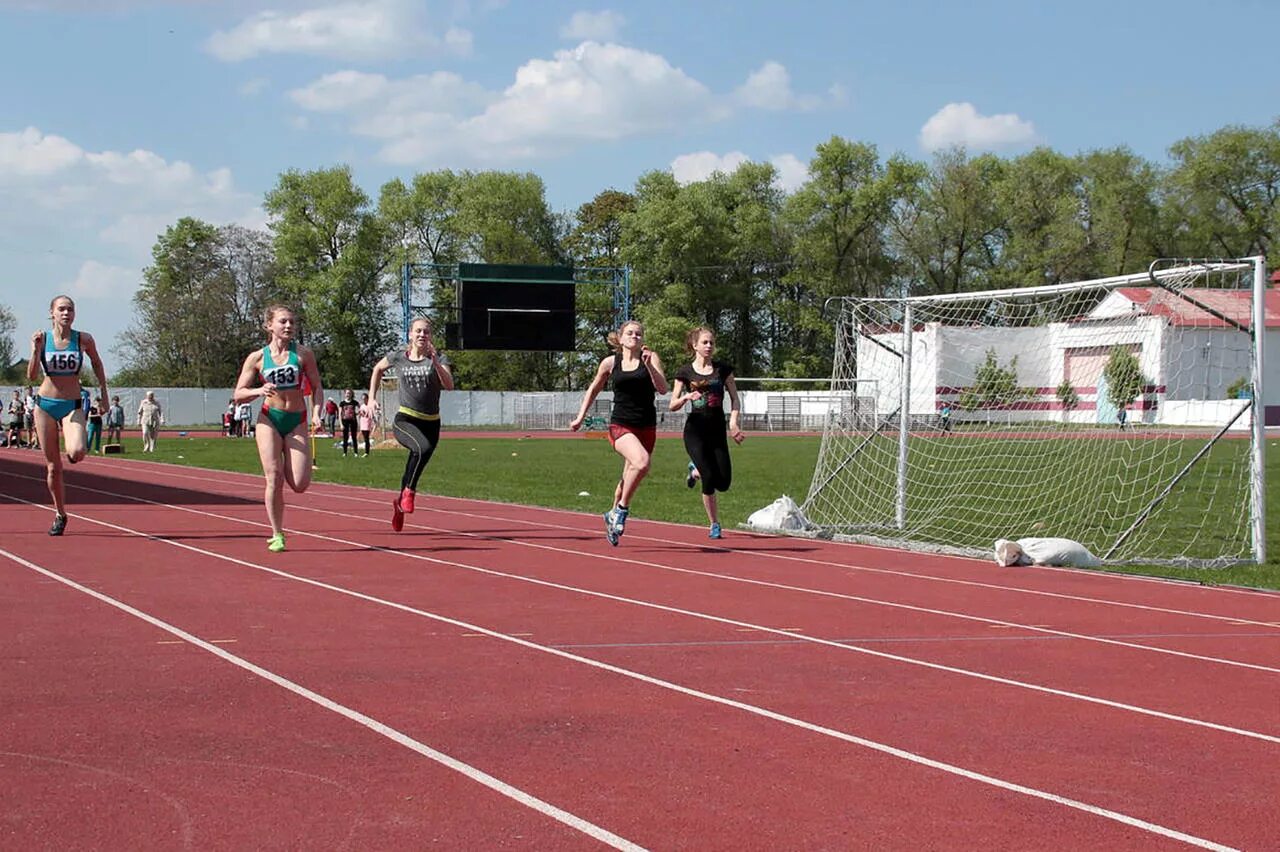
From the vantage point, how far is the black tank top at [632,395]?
1202cm

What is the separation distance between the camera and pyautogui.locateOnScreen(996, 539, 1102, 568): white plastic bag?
1165 cm

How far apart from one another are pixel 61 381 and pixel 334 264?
72.5 m

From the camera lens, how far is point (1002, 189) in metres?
73.4

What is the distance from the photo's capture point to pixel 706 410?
41.4 feet

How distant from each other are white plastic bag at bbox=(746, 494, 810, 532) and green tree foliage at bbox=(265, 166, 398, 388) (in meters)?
69.0

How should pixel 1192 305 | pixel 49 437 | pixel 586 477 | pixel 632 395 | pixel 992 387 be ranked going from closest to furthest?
1. pixel 49 437
2. pixel 632 395
3. pixel 1192 305
4. pixel 992 387
5. pixel 586 477

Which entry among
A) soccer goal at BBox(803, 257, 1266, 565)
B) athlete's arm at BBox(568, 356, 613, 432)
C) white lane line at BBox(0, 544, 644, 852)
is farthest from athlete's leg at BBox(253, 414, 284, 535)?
soccer goal at BBox(803, 257, 1266, 565)

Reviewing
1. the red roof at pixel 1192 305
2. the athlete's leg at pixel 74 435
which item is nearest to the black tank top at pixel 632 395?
the athlete's leg at pixel 74 435

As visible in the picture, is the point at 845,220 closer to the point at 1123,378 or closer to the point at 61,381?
the point at 1123,378

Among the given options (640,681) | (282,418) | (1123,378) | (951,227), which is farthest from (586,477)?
(951,227)

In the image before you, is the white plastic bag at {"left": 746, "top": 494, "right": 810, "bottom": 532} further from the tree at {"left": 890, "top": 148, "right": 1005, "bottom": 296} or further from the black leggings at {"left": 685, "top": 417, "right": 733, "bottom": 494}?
the tree at {"left": 890, "top": 148, "right": 1005, "bottom": 296}

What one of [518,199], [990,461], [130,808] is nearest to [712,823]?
[130,808]

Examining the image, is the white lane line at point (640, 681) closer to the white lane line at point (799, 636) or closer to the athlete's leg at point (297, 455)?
the white lane line at point (799, 636)

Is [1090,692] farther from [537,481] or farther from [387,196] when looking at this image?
[387,196]
